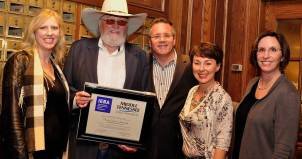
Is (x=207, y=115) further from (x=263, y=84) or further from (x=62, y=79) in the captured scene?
(x=62, y=79)

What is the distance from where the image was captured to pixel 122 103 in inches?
110

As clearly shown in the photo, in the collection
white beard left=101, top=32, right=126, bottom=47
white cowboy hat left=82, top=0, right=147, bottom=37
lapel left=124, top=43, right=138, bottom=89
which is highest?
white cowboy hat left=82, top=0, right=147, bottom=37

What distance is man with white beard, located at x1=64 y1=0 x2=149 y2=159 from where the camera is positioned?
2.96 metres

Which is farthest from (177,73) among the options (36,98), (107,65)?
(36,98)

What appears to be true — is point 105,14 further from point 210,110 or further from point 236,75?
point 236,75

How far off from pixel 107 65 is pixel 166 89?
0.45m

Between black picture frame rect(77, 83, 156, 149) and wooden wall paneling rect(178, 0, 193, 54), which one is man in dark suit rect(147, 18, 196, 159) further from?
Answer: wooden wall paneling rect(178, 0, 193, 54)

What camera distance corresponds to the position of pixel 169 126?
303cm

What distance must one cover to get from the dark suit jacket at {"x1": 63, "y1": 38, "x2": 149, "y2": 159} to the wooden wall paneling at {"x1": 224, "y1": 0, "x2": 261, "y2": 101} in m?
1.57

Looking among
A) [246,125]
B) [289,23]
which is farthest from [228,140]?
[289,23]

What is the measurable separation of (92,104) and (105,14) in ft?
2.52

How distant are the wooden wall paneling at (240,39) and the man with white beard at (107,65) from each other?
1.56 metres

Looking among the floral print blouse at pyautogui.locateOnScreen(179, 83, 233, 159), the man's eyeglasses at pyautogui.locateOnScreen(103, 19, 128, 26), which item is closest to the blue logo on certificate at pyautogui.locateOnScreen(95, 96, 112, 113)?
the floral print blouse at pyautogui.locateOnScreen(179, 83, 233, 159)

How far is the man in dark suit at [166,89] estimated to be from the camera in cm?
303
